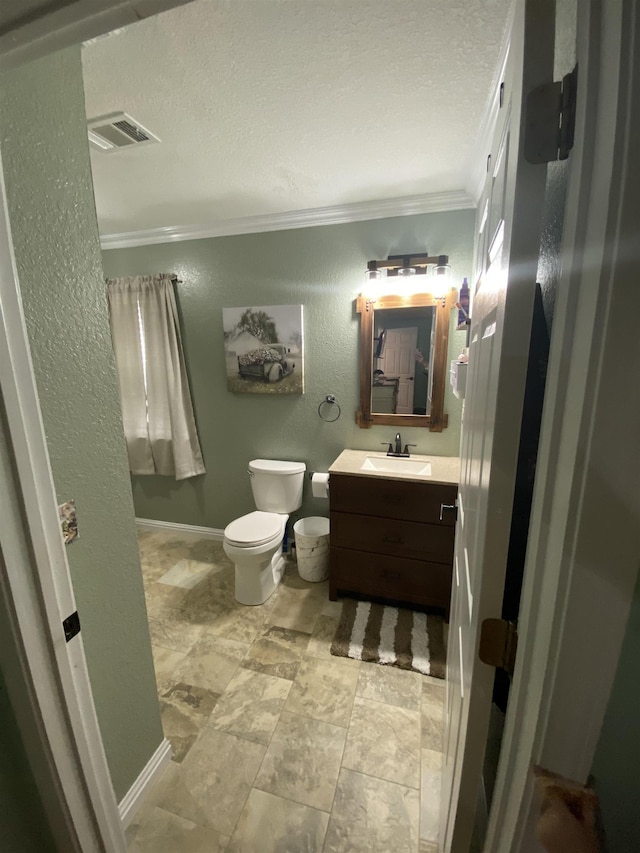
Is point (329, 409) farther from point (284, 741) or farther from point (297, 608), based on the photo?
point (284, 741)

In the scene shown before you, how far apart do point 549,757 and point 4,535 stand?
101cm

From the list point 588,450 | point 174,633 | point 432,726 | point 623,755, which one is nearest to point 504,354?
point 588,450

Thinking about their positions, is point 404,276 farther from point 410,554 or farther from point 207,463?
point 207,463

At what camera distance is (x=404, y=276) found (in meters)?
2.05

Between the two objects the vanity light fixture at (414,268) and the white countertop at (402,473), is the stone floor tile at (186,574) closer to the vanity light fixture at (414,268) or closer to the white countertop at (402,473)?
the white countertop at (402,473)

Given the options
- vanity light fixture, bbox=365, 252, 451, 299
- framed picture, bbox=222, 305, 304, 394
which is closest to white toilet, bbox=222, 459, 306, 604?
framed picture, bbox=222, 305, 304, 394

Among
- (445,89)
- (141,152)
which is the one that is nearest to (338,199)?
(445,89)

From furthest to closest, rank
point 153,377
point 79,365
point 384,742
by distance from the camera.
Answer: point 153,377, point 384,742, point 79,365

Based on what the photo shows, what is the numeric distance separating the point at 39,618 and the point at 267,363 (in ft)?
6.40

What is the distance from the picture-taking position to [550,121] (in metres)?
0.43

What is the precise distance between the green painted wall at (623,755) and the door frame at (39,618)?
1.05m

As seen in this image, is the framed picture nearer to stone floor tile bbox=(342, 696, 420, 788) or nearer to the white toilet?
the white toilet

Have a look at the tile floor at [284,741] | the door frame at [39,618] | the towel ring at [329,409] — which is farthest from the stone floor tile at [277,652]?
the towel ring at [329,409]

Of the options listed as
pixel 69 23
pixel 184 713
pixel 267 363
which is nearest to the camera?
pixel 69 23
